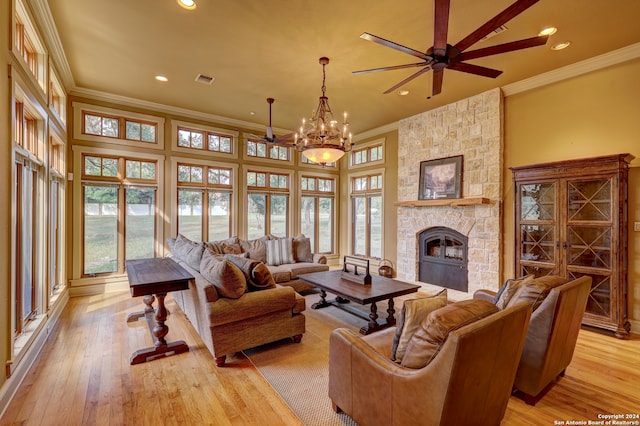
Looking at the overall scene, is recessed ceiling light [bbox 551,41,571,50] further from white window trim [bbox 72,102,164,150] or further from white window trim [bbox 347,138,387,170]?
white window trim [bbox 72,102,164,150]

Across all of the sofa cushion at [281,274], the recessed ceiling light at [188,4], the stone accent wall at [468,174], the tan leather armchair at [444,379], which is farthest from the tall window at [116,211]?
the stone accent wall at [468,174]

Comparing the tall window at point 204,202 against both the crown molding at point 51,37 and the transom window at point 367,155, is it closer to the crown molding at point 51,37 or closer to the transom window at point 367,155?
the crown molding at point 51,37

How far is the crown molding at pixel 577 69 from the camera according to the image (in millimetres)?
3647

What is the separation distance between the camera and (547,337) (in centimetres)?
219

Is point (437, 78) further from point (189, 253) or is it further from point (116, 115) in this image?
point (116, 115)

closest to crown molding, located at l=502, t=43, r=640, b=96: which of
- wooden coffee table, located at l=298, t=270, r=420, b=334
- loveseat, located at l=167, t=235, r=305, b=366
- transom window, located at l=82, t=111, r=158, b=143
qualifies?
wooden coffee table, located at l=298, t=270, r=420, b=334

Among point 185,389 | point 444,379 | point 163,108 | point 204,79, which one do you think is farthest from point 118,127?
point 444,379

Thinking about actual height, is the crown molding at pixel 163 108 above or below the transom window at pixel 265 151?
above

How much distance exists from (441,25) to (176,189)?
5426 mm

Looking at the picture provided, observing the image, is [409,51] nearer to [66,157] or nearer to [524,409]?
[524,409]

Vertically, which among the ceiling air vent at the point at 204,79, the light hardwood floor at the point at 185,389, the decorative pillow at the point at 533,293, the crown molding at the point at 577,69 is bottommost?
the light hardwood floor at the point at 185,389

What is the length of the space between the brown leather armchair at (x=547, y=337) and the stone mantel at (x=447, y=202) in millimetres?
2635

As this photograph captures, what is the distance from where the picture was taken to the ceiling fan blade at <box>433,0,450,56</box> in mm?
2002

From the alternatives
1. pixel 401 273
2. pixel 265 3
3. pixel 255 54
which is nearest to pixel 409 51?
pixel 265 3
